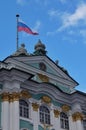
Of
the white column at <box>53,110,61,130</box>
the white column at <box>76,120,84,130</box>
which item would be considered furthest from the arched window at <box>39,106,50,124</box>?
the white column at <box>76,120,84,130</box>

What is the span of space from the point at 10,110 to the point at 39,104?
3152 millimetres

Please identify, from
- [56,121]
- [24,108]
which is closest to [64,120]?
[56,121]

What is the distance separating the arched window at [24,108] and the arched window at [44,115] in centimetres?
135

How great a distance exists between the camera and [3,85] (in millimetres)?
30625

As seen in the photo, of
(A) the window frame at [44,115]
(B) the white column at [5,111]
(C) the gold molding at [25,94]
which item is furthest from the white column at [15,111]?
(A) the window frame at [44,115]

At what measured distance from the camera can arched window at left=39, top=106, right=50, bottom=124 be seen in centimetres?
3189

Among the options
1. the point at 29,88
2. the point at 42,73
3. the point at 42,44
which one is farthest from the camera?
the point at 42,44

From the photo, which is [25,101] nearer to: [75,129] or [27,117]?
[27,117]

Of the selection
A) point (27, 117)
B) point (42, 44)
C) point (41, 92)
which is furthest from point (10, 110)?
point (42, 44)

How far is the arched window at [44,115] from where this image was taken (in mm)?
31891

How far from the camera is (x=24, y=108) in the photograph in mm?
31219

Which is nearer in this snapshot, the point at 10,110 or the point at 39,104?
the point at 10,110

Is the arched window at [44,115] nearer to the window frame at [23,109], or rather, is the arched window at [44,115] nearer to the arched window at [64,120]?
the window frame at [23,109]

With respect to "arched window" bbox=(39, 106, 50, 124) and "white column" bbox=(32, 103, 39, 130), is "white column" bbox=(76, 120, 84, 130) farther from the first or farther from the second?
"white column" bbox=(32, 103, 39, 130)
